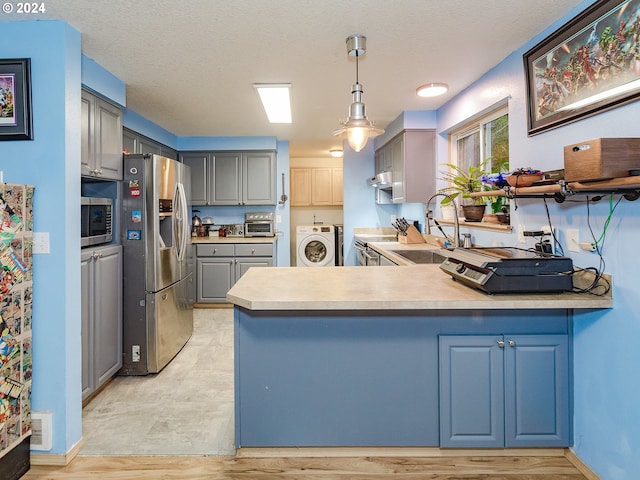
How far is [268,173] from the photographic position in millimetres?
5246

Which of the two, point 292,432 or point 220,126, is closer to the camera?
point 292,432

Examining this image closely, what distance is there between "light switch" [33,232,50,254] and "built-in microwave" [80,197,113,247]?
52 centimetres

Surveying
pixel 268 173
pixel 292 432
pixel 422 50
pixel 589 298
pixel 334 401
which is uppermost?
pixel 422 50

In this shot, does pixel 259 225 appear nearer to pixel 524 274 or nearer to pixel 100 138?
pixel 100 138

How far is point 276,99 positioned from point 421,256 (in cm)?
194

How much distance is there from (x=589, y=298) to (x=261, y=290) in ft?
4.89

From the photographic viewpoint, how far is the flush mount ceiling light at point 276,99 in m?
3.06

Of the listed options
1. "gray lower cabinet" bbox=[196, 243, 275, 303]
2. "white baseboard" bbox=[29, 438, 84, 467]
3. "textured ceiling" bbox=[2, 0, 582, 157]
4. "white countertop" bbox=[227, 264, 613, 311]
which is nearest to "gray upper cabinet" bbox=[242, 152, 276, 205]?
"gray lower cabinet" bbox=[196, 243, 275, 303]

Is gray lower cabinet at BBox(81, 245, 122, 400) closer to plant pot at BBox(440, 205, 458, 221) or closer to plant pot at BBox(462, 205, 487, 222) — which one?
plant pot at BBox(462, 205, 487, 222)

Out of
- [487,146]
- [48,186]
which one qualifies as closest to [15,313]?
[48,186]

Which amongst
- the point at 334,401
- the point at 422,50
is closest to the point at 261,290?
the point at 334,401

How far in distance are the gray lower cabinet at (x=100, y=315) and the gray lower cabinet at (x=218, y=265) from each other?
204 cm

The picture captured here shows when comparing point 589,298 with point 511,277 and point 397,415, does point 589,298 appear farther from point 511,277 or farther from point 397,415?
point 397,415

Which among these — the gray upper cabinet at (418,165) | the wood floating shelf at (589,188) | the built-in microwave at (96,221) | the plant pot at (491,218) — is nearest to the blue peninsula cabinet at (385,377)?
the wood floating shelf at (589,188)
